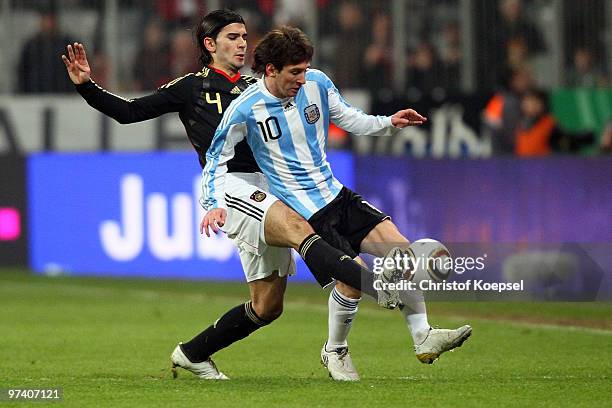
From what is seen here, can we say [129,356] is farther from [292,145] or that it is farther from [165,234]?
[165,234]

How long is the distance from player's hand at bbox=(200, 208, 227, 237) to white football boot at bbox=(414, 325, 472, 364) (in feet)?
3.94

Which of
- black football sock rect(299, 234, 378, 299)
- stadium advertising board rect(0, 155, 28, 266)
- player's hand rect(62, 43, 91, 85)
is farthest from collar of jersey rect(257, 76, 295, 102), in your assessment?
stadium advertising board rect(0, 155, 28, 266)

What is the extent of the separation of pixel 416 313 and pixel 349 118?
1.10 m

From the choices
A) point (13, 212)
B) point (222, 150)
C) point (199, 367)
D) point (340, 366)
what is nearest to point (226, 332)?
point (199, 367)

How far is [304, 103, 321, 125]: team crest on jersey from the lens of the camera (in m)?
7.46

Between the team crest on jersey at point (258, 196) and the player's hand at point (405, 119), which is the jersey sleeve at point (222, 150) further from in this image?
the player's hand at point (405, 119)

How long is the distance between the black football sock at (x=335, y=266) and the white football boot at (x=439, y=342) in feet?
1.39

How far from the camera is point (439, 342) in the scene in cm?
720

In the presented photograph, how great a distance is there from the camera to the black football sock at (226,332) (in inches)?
305

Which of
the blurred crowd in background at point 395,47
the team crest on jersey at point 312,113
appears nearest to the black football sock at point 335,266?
the team crest on jersey at point 312,113

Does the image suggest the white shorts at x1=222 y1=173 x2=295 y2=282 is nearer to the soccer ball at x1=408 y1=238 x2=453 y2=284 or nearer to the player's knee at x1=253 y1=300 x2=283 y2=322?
the player's knee at x1=253 y1=300 x2=283 y2=322

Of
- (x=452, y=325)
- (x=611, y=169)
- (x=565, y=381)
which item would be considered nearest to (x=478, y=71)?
(x=611, y=169)
